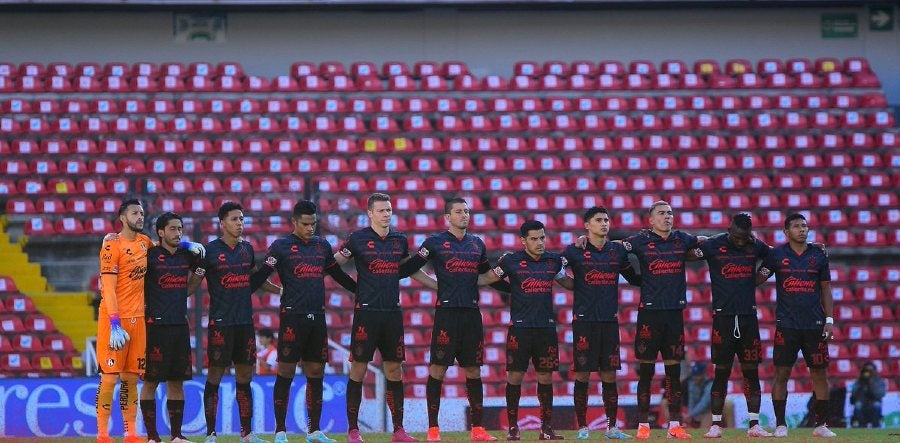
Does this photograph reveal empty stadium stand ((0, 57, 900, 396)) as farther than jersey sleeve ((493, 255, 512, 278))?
Yes

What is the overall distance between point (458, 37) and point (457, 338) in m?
14.7

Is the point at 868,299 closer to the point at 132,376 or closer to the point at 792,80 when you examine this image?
the point at 792,80

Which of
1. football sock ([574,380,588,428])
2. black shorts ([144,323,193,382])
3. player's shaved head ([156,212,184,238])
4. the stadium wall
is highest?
the stadium wall

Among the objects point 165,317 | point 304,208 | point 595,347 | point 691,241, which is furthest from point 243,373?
point 691,241

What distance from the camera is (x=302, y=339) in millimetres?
12445

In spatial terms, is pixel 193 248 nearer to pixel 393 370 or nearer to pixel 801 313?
pixel 393 370

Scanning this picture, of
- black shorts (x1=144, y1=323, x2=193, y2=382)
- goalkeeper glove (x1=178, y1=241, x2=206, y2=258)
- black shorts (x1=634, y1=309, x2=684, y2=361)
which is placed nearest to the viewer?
black shorts (x1=144, y1=323, x2=193, y2=382)

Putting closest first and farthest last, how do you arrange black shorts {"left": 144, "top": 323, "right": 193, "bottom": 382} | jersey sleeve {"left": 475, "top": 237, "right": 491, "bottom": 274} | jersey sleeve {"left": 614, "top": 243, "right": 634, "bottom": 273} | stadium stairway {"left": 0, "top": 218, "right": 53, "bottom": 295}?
black shorts {"left": 144, "top": 323, "right": 193, "bottom": 382}
jersey sleeve {"left": 475, "top": 237, "right": 491, "bottom": 274}
jersey sleeve {"left": 614, "top": 243, "right": 634, "bottom": 273}
stadium stairway {"left": 0, "top": 218, "right": 53, "bottom": 295}

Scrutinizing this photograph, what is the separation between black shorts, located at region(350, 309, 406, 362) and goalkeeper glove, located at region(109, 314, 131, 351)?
2026 millimetres

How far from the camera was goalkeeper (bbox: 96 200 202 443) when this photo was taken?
462 inches

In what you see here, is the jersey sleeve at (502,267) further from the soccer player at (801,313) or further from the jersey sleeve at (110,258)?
the jersey sleeve at (110,258)

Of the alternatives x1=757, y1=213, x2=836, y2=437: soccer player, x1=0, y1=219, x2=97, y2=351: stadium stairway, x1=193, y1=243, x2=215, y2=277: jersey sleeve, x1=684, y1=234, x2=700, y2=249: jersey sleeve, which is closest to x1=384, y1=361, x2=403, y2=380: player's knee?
x1=193, y1=243, x2=215, y2=277: jersey sleeve

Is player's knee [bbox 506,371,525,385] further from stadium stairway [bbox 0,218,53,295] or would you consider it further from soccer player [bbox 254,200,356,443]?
stadium stairway [bbox 0,218,53,295]

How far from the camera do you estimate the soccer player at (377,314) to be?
12.5 m
